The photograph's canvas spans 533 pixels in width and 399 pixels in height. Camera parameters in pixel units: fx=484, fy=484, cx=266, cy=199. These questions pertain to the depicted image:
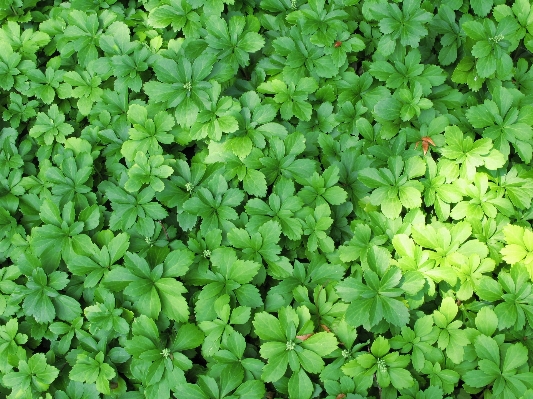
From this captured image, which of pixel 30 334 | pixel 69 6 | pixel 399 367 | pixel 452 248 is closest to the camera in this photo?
pixel 399 367

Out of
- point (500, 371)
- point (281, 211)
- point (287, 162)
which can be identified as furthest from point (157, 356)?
point (500, 371)

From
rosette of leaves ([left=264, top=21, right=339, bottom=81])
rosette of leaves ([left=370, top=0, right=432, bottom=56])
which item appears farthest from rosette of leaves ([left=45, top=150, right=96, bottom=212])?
rosette of leaves ([left=370, top=0, right=432, bottom=56])

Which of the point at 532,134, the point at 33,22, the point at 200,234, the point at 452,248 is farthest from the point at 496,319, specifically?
the point at 33,22

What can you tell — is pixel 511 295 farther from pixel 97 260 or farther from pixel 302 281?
pixel 97 260

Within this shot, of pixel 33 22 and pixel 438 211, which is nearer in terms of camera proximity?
pixel 438 211

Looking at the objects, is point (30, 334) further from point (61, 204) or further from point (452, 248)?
point (452, 248)

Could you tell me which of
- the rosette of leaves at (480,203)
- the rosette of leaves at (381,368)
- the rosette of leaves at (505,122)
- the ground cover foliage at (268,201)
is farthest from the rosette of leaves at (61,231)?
the rosette of leaves at (505,122)

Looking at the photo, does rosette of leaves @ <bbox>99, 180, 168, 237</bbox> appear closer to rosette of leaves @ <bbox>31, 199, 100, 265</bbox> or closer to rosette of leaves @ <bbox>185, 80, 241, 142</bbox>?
rosette of leaves @ <bbox>31, 199, 100, 265</bbox>
